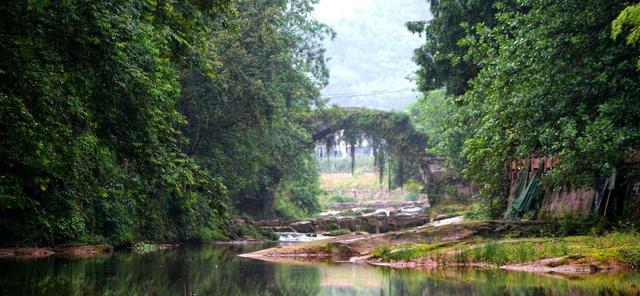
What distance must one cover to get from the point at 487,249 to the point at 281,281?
5133mm

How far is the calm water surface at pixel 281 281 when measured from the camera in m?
9.38

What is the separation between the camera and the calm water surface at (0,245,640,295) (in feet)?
30.8

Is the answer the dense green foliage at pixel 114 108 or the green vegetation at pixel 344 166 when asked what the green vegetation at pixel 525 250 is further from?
the green vegetation at pixel 344 166

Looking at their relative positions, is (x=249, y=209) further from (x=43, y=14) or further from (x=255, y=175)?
(x=43, y=14)

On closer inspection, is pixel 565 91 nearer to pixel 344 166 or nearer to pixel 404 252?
pixel 404 252

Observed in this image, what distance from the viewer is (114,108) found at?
12.0 m

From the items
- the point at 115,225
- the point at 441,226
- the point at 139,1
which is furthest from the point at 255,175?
the point at 139,1

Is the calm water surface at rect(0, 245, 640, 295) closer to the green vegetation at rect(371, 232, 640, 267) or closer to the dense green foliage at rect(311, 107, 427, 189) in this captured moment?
the green vegetation at rect(371, 232, 640, 267)

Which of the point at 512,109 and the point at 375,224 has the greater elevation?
the point at 512,109

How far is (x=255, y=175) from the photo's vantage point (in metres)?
39.4

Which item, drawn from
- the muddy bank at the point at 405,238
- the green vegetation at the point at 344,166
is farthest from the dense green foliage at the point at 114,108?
the green vegetation at the point at 344,166

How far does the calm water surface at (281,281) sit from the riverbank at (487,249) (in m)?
1.28

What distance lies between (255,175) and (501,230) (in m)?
22.5

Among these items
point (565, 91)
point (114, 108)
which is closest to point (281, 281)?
point (114, 108)
